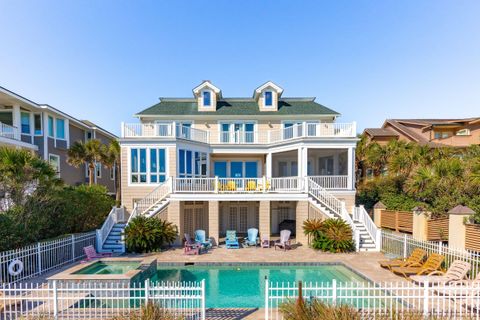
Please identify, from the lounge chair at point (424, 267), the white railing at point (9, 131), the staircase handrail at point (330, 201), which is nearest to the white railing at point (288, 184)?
the staircase handrail at point (330, 201)

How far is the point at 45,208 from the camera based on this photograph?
475 inches

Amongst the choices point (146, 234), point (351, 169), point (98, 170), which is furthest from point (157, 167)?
point (98, 170)

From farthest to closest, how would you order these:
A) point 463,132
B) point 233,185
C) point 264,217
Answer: point 463,132, point 233,185, point 264,217

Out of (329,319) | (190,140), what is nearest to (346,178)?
(190,140)

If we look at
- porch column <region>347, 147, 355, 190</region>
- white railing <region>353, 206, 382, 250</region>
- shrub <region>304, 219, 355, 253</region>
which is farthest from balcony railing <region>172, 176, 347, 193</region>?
porch column <region>347, 147, 355, 190</region>

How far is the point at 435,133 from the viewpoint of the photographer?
3031 centimetres

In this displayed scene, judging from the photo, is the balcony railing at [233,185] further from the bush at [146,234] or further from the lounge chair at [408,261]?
the lounge chair at [408,261]

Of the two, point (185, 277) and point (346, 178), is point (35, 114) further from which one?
point (346, 178)

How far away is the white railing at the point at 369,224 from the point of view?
518 inches

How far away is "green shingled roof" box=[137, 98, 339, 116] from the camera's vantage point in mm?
20500

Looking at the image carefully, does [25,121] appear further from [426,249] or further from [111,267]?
[426,249]

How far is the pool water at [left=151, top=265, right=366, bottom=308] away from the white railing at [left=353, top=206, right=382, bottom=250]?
344 cm

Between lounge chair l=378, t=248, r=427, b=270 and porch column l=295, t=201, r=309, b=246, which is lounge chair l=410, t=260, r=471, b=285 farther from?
porch column l=295, t=201, r=309, b=246

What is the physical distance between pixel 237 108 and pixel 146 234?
13.1 meters
